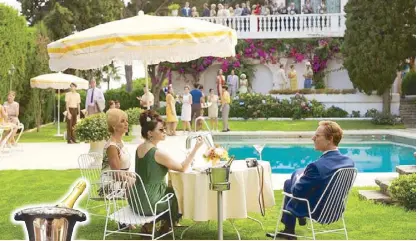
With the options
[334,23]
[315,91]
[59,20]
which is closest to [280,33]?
[334,23]

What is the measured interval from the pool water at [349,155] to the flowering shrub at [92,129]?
3711 mm

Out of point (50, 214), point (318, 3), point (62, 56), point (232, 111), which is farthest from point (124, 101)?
point (50, 214)

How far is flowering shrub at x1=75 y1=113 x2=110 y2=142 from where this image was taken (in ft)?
44.1

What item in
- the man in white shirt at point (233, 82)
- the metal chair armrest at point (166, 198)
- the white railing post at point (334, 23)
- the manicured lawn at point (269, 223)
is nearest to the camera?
the metal chair armrest at point (166, 198)

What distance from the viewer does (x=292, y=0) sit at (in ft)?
A: 108

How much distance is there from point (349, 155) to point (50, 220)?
641 inches

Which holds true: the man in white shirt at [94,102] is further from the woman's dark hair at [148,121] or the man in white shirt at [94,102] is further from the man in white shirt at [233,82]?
the woman's dark hair at [148,121]

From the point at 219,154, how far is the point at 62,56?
8.46 feet

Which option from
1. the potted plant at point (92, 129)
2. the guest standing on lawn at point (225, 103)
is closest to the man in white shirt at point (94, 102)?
the guest standing on lawn at point (225, 103)

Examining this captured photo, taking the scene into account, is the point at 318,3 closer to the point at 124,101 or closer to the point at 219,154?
the point at 124,101

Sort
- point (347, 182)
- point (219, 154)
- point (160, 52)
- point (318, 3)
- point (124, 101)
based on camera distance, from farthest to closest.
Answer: point (318, 3)
point (124, 101)
point (160, 52)
point (219, 154)
point (347, 182)

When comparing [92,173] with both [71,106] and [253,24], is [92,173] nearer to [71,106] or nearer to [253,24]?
[71,106]

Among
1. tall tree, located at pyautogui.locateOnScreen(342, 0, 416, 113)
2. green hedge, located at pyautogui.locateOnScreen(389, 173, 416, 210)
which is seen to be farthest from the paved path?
tall tree, located at pyautogui.locateOnScreen(342, 0, 416, 113)

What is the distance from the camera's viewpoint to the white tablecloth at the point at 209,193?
20.2 ft
